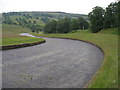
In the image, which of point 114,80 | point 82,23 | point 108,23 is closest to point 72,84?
point 114,80

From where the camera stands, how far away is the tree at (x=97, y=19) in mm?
95756

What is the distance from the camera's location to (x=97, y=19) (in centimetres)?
9700

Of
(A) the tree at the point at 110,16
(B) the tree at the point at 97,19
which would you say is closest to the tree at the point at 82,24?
(B) the tree at the point at 97,19

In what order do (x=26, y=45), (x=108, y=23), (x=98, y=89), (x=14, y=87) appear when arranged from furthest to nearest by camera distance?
1. (x=108, y=23)
2. (x=26, y=45)
3. (x=14, y=87)
4. (x=98, y=89)

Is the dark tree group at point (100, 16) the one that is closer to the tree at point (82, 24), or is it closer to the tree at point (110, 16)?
the tree at point (110, 16)

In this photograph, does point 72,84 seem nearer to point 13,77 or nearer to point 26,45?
point 13,77

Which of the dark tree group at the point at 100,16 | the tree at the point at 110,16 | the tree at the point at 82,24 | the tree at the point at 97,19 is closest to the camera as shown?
the tree at the point at 110,16

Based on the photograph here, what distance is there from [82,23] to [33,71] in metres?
111

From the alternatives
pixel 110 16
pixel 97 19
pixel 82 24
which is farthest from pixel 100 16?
pixel 82 24

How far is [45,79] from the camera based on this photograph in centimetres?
1588

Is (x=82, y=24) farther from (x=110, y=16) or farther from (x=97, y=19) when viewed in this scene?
(x=110, y=16)

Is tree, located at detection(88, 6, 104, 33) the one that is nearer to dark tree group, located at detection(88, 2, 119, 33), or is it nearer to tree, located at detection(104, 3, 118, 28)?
dark tree group, located at detection(88, 2, 119, 33)

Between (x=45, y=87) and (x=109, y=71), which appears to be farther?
(x=109, y=71)

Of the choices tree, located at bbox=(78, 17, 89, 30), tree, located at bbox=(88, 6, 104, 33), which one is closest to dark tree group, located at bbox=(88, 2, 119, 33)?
tree, located at bbox=(88, 6, 104, 33)
